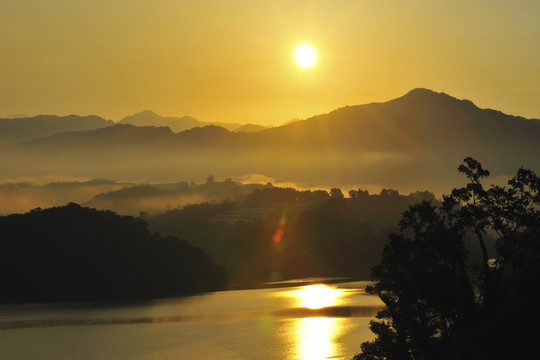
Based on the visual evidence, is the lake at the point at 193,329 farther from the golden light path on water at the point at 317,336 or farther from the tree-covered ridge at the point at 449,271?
the tree-covered ridge at the point at 449,271

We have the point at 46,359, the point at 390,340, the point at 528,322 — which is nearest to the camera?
the point at 528,322

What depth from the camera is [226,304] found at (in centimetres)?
18038

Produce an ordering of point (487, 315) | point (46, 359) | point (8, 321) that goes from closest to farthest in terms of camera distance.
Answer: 1. point (487, 315)
2. point (46, 359)
3. point (8, 321)

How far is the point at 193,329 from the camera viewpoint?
135000mm

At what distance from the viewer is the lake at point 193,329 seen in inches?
4301

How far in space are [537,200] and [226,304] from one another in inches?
4830

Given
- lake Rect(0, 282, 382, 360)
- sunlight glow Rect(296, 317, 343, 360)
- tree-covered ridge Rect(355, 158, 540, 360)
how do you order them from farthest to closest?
lake Rect(0, 282, 382, 360) < sunlight glow Rect(296, 317, 343, 360) < tree-covered ridge Rect(355, 158, 540, 360)

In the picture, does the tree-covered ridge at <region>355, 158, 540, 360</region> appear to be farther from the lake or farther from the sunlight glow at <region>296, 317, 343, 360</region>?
the sunlight glow at <region>296, 317, 343, 360</region>

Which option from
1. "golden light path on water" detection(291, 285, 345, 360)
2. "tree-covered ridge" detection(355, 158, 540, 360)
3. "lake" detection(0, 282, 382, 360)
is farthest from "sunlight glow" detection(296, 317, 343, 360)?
"tree-covered ridge" detection(355, 158, 540, 360)

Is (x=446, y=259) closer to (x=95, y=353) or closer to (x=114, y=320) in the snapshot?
(x=95, y=353)

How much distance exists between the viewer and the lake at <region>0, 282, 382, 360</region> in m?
109

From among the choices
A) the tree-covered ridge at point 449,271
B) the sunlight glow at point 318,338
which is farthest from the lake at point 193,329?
the tree-covered ridge at point 449,271

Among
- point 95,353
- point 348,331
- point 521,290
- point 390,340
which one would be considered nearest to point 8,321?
point 95,353

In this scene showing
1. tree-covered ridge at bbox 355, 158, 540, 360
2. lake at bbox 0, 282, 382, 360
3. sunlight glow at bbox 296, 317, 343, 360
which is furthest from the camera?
lake at bbox 0, 282, 382, 360
